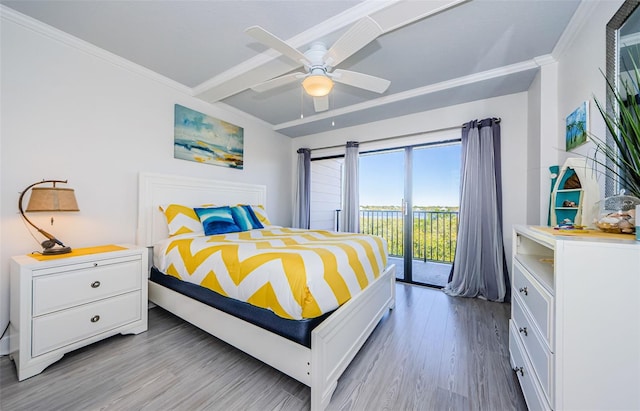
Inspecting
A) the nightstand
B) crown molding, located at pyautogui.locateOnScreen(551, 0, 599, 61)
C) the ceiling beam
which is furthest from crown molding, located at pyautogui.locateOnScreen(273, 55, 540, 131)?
the nightstand

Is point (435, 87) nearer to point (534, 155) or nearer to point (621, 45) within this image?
point (534, 155)

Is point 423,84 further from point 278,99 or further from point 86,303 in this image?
point 86,303

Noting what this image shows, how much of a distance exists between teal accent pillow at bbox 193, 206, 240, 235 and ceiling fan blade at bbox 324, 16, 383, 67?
1.93 m

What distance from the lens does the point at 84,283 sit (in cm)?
175

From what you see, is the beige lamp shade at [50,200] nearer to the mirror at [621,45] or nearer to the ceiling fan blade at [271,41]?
the ceiling fan blade at [271,41]

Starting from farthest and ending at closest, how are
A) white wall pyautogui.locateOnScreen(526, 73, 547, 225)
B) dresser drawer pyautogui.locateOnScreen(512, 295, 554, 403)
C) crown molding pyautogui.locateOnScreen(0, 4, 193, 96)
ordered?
white wall pyautogui.locateOnScreen(526, 73, 547, 225) → crown molding pyautogui.locateOnScreen(0, 4, 193, 96) → dresser drawer pyautogui.locateOnScreen(512, 295, 554, 403)

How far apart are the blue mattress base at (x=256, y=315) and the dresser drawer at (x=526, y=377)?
104cm

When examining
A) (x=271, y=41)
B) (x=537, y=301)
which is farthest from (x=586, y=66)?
(x=271, y=41)

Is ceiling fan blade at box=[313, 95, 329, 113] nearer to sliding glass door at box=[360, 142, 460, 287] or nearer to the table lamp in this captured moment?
sliding glass door at box=[360, 142, 460, 287]

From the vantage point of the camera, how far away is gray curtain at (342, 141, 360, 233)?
→ 3.90 meters

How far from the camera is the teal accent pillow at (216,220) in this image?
8.41 feet

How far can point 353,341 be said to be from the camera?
1.68m

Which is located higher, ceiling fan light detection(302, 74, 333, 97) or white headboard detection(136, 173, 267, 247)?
ceiling fan light detection(302, 74, 333, 97)

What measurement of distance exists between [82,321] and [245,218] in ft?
5.39
